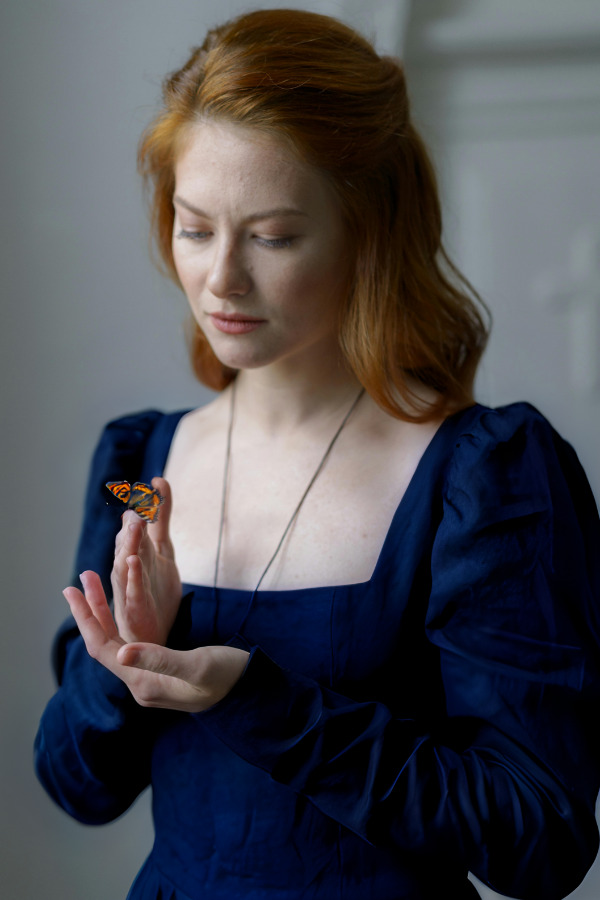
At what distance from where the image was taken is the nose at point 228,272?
2.91 ft

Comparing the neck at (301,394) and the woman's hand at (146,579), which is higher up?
the neck at (301,394)

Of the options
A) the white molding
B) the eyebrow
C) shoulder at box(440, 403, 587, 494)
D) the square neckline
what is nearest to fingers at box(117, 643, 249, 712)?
the square neckline

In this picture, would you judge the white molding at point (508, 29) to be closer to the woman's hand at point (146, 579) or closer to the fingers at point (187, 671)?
the woman's hand at point (146, 579)

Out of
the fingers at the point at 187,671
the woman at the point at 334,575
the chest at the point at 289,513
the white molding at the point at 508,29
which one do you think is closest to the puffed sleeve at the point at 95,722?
the woman at the point at 334,575

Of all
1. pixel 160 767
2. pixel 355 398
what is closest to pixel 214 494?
pixel 355 398

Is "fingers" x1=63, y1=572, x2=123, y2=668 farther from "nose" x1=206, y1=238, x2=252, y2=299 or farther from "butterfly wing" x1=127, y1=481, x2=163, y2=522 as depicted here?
"nose" x1=206, y1=238, x2=252, y2=299

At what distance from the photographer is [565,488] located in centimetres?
92

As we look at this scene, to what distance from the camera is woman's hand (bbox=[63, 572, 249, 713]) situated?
0.74 m

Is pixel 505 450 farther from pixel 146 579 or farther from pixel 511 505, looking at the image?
pixel 146 579

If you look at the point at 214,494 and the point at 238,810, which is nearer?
the point at 238,810

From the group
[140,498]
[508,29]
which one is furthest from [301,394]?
[508,29]

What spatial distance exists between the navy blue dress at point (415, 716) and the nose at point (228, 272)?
0.86 feet

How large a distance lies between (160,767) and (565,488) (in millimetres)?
515

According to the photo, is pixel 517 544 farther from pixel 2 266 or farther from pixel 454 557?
pixel 2 266
